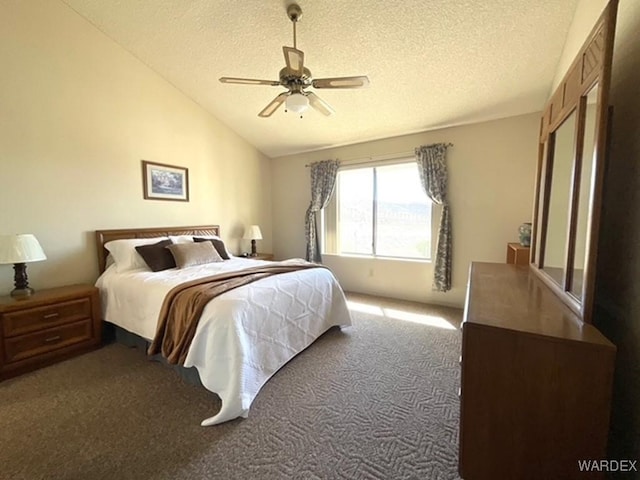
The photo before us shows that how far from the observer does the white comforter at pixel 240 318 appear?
1.82 meters

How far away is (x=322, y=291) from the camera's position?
283 centimetres

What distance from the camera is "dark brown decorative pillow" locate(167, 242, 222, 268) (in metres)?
3.12

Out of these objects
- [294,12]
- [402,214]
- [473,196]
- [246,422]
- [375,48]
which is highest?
[294,12]

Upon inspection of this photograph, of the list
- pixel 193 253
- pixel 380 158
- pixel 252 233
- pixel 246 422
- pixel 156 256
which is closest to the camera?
pixel 246 422

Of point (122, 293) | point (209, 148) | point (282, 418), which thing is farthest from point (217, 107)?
point (282, 418)

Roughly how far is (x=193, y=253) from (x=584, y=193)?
3349 millimetres

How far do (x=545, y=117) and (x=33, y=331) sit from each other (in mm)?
4471

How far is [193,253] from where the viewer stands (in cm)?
324

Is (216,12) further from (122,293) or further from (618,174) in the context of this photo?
(618,174)

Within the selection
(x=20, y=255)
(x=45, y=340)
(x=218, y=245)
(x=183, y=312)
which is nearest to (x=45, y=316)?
(x=45, y=340)

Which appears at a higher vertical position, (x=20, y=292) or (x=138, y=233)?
(x=138, y=233)

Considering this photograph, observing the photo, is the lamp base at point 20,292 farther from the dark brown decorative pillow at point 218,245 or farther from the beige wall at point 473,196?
the beige wall at point 473,196

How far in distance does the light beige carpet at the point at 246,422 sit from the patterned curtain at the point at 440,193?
4.64 feet

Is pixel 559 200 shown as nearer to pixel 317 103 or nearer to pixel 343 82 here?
pixel 343 82
